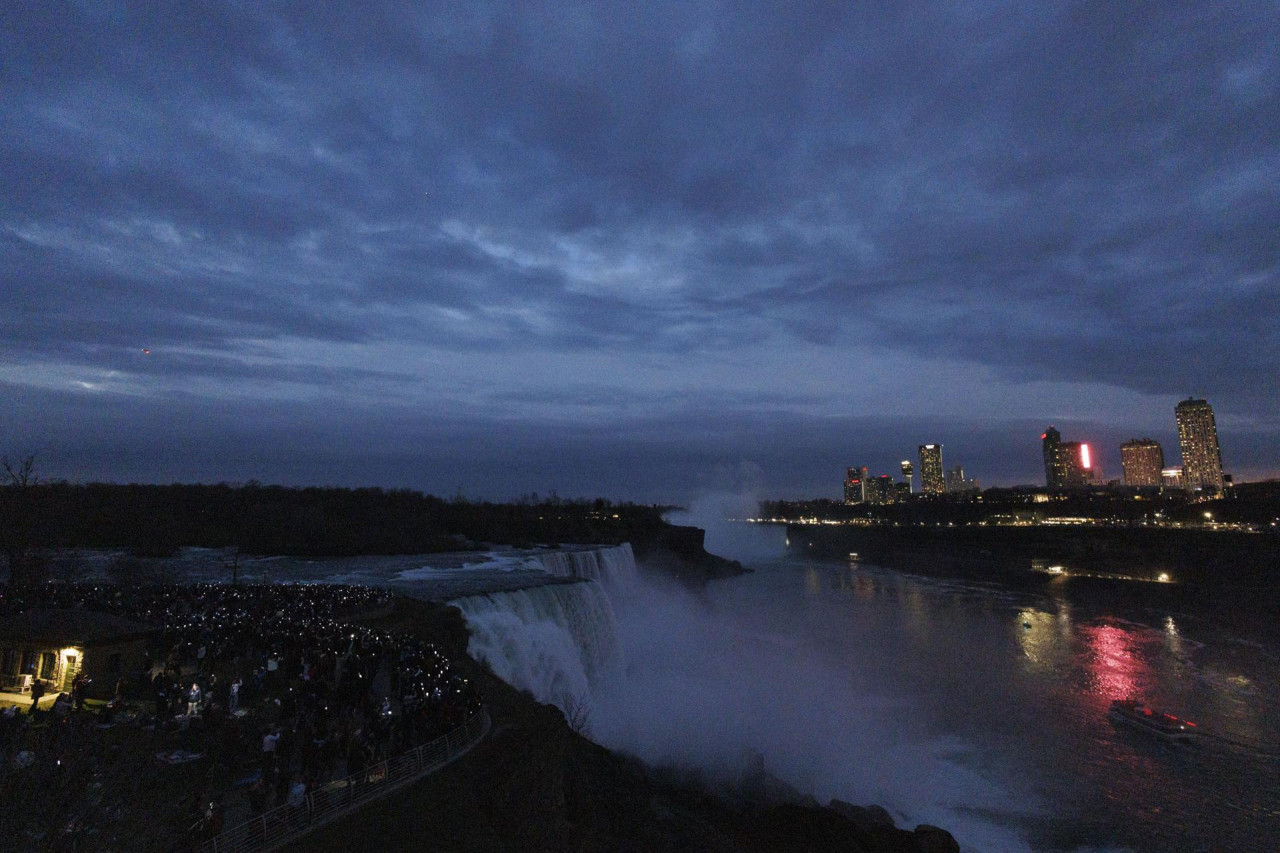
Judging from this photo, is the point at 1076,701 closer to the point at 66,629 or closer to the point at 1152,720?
the point at 1152,720

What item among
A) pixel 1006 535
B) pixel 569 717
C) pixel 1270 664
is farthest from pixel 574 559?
pixel 1006 535

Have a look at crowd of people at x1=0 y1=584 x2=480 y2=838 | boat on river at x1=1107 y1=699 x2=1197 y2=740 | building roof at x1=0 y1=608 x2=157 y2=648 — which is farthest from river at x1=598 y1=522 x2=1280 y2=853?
building roof at x1=0 y1=608 x2=157 y2=648

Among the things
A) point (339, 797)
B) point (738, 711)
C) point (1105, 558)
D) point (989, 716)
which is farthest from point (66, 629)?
point (1105, 558)

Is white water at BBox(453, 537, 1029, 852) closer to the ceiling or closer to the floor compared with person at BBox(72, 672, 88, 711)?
closer to the floor

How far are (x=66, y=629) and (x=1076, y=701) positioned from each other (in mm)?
35936

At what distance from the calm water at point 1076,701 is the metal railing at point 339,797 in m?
15.7

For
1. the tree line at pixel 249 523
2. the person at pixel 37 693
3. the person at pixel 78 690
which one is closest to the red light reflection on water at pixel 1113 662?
the person at pixel 78 690

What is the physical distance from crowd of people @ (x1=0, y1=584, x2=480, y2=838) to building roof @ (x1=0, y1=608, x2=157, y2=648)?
1.01 meters

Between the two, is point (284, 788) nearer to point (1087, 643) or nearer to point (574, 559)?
point (574, 559)

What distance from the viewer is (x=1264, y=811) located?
1844 centimetres

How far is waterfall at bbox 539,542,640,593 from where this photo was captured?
4303 centimetres

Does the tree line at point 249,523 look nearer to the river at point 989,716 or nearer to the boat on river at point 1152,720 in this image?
the river at point 989,716

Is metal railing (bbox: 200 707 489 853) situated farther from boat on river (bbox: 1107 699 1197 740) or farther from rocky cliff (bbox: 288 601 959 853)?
boat on river (bbox: 1107 699 1197 740)

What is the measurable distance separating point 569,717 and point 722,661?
16298 millimetres
